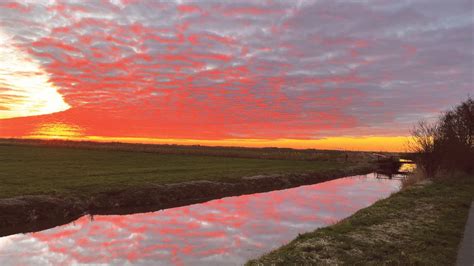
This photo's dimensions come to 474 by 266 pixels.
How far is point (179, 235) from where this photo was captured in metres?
19.2

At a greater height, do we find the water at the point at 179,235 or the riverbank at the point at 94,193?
the riverbank at the point at 94,193

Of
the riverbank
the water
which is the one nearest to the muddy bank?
the riverbank

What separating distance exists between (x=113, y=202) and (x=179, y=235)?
897 centimetres

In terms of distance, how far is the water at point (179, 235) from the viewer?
15.3m

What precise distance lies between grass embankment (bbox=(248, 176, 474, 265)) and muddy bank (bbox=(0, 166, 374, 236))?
1431cm

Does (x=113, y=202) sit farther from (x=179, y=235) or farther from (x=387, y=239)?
(x=387, y=239)

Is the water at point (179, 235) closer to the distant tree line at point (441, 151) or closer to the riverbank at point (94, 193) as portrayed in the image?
the riverbank at point (94, 193)

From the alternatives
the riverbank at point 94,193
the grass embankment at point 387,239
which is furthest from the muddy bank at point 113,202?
the grass embankment at point 387,239

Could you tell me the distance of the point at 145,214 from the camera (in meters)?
24.6

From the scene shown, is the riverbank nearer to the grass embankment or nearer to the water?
the water

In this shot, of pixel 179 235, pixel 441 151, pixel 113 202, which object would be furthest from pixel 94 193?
pixel 441 151

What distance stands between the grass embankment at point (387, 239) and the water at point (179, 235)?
283 centimetres

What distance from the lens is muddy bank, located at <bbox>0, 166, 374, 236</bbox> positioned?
20.6m

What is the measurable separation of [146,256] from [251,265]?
577cm
